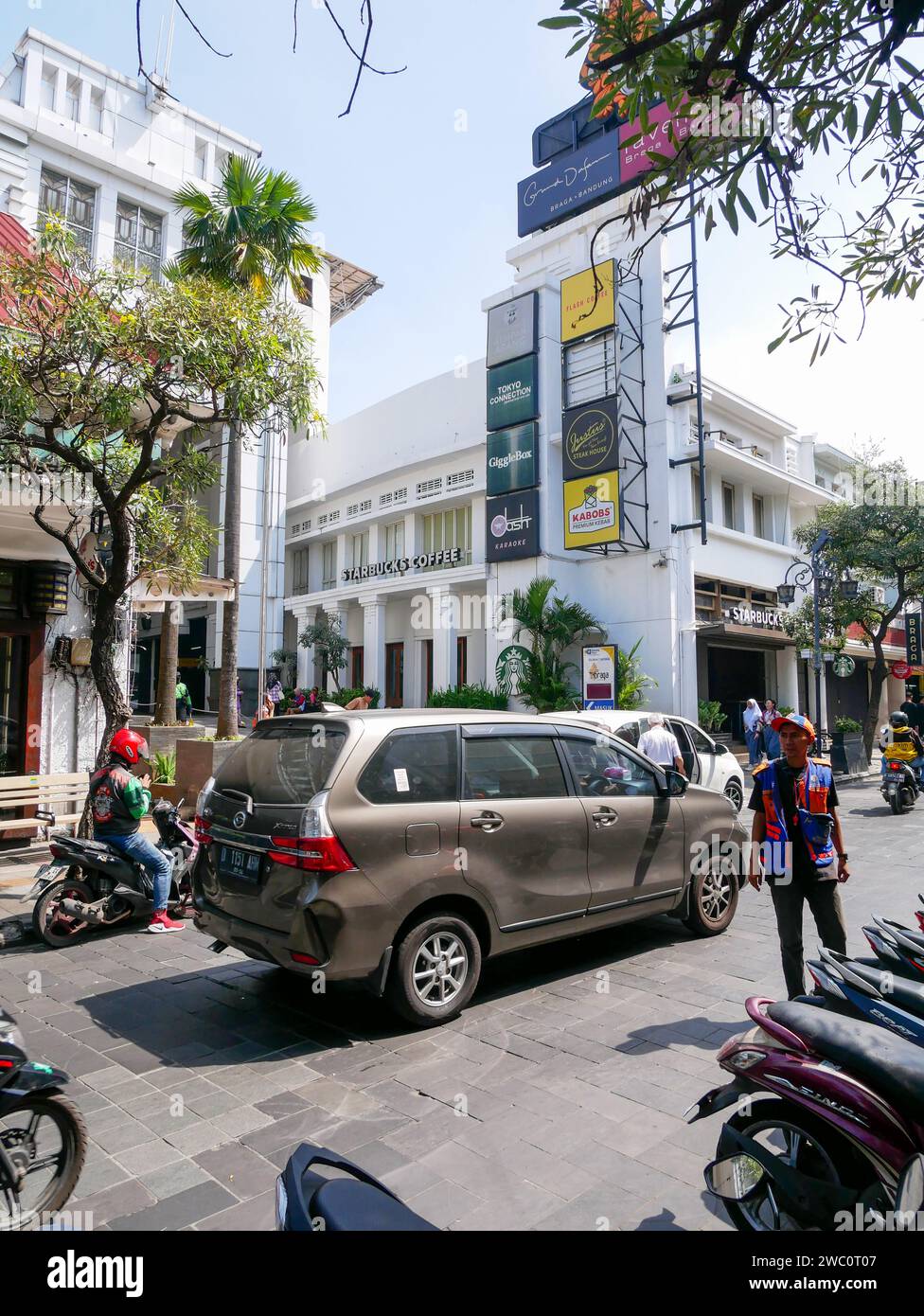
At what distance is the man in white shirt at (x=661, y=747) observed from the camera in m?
10.4

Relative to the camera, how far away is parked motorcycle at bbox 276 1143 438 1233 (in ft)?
4.85

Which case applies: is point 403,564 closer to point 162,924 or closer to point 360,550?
point 360,550

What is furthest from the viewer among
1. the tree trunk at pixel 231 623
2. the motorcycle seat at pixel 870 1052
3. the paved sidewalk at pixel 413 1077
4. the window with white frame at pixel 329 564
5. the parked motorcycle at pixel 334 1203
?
the window with white frame at pixel 329 564

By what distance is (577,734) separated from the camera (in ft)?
18.8

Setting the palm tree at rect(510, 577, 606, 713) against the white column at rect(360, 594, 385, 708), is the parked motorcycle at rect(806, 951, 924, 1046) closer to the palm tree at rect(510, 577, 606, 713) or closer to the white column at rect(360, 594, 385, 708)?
the palm tree at rect(510, 577, 606, 713)

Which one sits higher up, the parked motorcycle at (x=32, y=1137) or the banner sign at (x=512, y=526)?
the banner sign at (x=512, y=526)

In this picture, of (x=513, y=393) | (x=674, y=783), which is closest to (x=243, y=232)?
(x=513, y=393)

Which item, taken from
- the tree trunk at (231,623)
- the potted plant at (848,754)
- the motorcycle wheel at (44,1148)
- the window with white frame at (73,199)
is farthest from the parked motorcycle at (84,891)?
the window with white frame at (73,199)

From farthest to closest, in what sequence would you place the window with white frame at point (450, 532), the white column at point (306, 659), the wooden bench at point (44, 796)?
1. the white column at point (306, 659)
2. the window with white frame at point (450, 532)
3. the wooden bench at point (44, 796)

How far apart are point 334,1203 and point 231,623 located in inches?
634

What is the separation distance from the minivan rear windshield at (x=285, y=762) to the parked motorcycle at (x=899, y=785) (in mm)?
12094

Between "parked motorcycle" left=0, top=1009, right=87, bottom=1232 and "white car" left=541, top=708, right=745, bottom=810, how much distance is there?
7676 millimetres

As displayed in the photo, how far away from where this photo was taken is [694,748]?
38.9 feet

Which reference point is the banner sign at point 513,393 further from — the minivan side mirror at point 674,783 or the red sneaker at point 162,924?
the red sneaker at point 162,924
